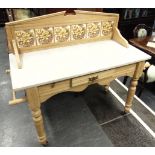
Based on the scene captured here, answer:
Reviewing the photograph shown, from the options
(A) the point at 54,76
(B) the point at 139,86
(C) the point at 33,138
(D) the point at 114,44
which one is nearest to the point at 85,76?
(A) the point at 54,76

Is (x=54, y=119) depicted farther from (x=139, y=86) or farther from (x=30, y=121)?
(x=139, y=86)

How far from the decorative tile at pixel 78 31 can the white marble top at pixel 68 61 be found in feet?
0.26

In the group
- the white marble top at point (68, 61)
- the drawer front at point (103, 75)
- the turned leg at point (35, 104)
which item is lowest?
the turned leg at point (35, 104)

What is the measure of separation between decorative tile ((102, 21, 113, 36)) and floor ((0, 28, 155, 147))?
2.69 ft

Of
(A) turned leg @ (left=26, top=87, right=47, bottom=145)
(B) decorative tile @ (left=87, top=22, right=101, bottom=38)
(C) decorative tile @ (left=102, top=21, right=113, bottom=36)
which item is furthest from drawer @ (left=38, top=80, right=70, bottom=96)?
(C) decorative tile @ (left=102, top=21, right=113, bottom=36)

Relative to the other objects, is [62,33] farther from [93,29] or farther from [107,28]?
[107,28]

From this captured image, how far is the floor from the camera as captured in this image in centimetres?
161

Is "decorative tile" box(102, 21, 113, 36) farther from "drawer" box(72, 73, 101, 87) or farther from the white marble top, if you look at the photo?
"drawer" box(72, 73, 101, 87)

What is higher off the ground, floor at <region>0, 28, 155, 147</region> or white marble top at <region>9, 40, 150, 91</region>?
white marble top at <region>9, 40, 150, 91</region>

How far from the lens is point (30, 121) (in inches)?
70.3

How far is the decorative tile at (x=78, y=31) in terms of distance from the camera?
1492 millimetres

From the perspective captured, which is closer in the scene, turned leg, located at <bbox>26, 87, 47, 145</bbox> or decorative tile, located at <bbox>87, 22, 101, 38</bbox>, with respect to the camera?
turned leg, located at <bbox>26, 87, 47, 145</bbox>

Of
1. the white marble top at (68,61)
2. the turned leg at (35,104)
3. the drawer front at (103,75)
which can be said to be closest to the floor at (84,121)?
the turned leg at (35,104)

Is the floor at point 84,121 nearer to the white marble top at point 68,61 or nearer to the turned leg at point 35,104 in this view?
the turned leg at point 35,104
